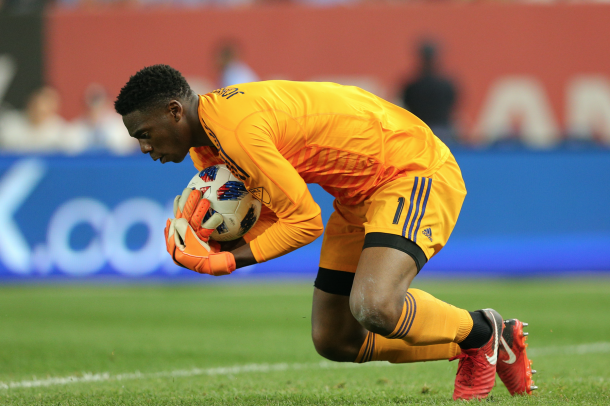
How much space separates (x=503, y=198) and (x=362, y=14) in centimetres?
743

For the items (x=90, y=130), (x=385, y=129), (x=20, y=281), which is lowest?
(x=20, y=281)

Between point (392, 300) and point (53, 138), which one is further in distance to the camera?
point (53, 138)

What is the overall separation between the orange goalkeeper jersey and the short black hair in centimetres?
17

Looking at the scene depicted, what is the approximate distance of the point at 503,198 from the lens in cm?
1004

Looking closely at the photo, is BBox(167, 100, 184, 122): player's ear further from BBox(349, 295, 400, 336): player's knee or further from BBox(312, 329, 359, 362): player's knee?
BBox(312, 329, 359, 362): player's knee

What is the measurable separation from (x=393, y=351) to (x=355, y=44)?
12.5 meters

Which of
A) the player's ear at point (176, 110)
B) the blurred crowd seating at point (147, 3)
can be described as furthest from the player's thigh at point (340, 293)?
the blurred crowd seating at point (147, 3)

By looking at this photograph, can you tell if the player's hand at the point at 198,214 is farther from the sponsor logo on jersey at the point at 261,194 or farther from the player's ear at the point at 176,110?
the player's ear at the point at 176,110

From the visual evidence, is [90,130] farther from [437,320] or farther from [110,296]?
[437,320]

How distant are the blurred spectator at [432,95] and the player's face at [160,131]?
7.33 m

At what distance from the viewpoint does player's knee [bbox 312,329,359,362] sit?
14.7 feet

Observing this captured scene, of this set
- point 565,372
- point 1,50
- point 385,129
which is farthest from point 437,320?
point 1,50

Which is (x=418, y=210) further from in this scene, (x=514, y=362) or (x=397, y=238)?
(x=514, y=362)

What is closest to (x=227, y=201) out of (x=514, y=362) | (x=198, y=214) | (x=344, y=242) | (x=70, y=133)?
(x=198, y=214)
